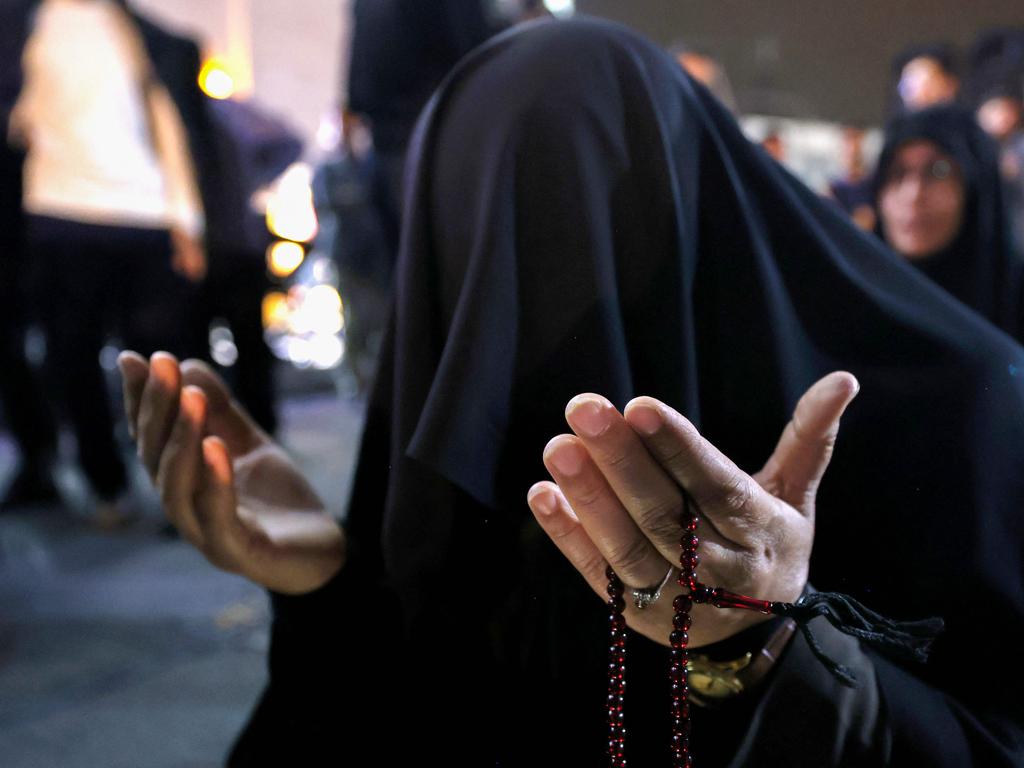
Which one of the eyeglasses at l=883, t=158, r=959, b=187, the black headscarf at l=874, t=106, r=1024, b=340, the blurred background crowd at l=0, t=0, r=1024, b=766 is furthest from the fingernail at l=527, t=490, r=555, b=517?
the eyeglasses at l=883, t=158, r=959, b=187

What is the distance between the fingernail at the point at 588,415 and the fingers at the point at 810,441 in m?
0.16

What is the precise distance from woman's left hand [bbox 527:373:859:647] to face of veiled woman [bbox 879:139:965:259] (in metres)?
1.31

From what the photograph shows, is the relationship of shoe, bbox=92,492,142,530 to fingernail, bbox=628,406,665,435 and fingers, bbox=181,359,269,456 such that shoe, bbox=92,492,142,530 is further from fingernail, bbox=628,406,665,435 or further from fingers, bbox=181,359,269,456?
fingernail, bbox=628,406,665,435

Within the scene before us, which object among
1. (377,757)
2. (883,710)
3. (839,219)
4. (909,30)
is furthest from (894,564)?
(909,30)

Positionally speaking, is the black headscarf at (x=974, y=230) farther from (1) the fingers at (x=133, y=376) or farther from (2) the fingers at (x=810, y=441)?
(1) the fingers at (x=133, y=376)

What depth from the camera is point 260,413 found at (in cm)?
254

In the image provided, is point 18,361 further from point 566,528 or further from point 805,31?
point 566,528

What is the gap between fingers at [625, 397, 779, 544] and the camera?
45 cm

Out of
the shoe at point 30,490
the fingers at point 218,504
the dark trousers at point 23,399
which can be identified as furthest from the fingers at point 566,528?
the shoe at point 30,490

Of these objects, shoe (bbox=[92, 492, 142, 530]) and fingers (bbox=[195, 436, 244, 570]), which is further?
shoe (bbox=[92, 492, 142, 530])

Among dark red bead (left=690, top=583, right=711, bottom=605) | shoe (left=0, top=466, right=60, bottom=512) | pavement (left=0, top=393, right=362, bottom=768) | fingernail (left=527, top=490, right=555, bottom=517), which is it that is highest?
fingernail (left=527, top=490, right=555, bottom=517)

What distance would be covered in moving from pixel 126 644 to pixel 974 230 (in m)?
1.65

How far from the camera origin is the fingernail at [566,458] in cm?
46

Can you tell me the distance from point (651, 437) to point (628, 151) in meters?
0.33
